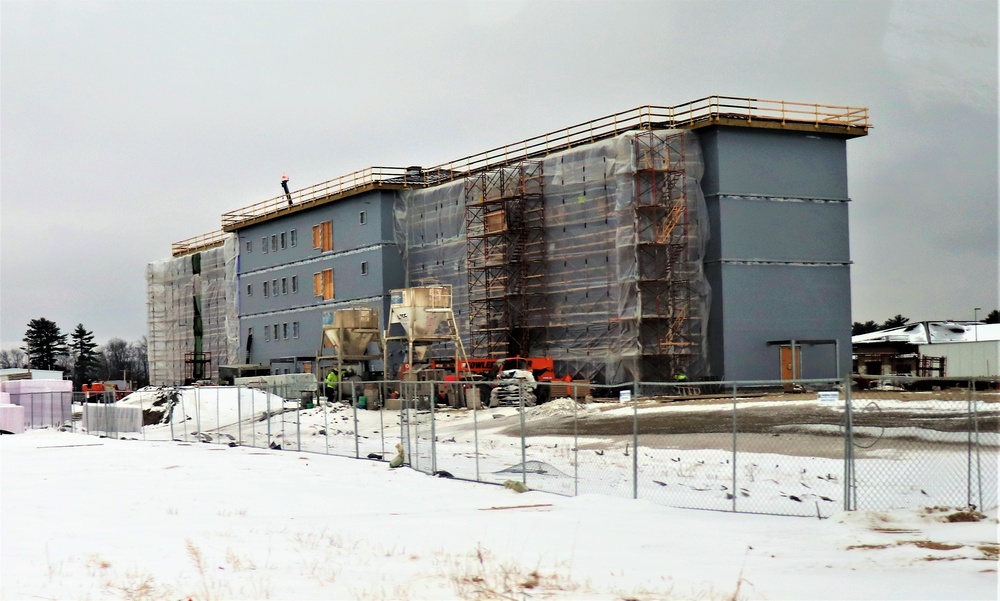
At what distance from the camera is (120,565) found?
12977 millimetres

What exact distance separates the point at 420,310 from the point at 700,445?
3271 centimetres

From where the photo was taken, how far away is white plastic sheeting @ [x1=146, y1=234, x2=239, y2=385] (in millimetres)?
80562

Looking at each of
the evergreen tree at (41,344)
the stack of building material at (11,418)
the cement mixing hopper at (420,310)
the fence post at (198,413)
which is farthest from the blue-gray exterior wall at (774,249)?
the evergreen tree at (41,344)

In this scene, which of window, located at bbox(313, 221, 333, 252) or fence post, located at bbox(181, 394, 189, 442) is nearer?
→ fence post, located at bbox(181, 394, 189, 442)

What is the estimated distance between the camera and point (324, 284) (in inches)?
2662

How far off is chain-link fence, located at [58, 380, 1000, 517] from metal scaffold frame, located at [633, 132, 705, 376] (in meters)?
7.86

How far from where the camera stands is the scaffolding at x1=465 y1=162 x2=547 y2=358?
53.3 meters

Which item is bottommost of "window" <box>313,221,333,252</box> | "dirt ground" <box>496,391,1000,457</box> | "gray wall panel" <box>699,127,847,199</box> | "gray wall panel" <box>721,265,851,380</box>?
"dirt ground" <box>496,391,1000,457</box>

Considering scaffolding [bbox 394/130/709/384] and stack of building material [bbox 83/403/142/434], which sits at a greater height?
scaffolding [bbox 394/130/709/384]

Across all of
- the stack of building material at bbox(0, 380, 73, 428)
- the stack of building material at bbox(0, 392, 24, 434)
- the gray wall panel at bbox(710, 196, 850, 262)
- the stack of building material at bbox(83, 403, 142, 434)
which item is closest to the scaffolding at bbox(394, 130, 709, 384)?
the gray wall panel at bbox(710, 196, 850, 262)

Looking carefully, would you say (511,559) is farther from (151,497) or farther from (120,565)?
(151,497)

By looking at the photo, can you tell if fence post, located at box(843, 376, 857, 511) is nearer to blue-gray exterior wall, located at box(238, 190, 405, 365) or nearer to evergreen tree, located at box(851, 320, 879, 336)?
blue-gray exterior wall, located at box(238, 190, 405, 365)

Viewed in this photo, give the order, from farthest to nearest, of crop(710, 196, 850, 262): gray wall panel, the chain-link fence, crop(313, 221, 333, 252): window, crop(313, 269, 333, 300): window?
crop(313, 221, 333, 252): window
crop(313, 269, 333, 300): window
crop(710, 196, 850, 262): gray wall panel
the chain-link fence

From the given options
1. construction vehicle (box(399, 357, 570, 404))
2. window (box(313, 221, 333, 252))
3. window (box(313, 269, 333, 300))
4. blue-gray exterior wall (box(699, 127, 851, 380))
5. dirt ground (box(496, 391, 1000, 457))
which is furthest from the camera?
window (box(313, 221, 333, 252))
